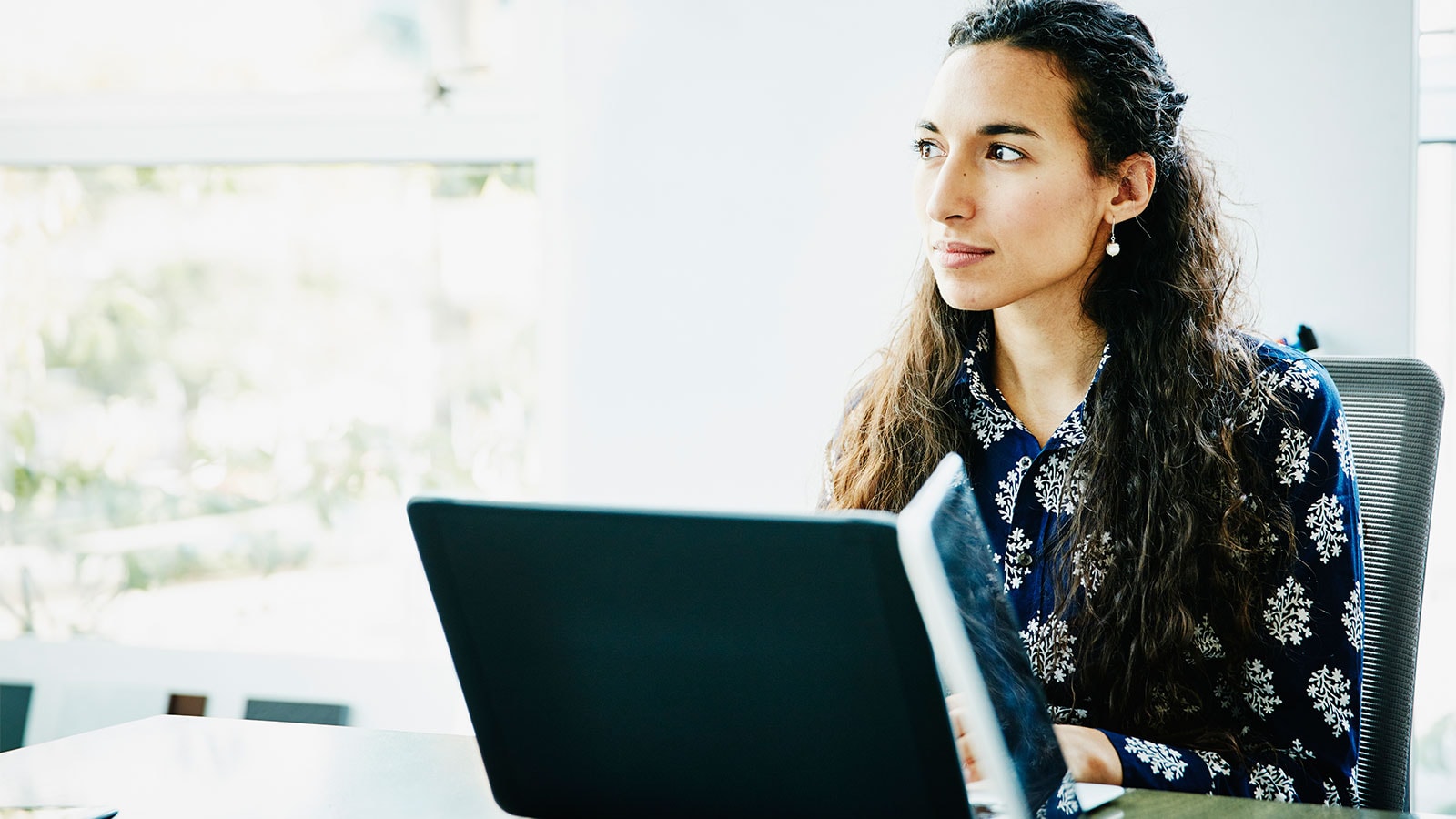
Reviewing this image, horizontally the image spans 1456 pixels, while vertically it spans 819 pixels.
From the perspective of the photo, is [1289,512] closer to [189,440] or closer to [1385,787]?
[1385,787]

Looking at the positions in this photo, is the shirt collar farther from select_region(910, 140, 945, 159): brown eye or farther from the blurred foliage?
the blurred foliage

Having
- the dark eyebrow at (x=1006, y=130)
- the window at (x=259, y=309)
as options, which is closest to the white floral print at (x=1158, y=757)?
the dark eyebrow at (x=1006, y=130)

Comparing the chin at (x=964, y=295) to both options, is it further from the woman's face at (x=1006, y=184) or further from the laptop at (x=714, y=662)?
the laptop at (x=714, y=662)

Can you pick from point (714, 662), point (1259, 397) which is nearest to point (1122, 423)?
point (1259, 397)

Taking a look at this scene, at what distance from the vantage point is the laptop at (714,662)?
60 cm

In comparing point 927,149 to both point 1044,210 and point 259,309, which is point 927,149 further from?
point 259,309

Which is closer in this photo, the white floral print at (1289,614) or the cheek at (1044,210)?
the white floral print at (1289,614)

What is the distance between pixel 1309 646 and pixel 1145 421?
271 millimetres

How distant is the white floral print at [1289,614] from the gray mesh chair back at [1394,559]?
2.5 inches

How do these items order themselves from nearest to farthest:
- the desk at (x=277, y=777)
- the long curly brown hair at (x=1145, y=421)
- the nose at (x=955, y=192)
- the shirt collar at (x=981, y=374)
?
the desk at (x=277, y=777) < the long curly brown hair at (x=1145, y=421) < the nose at (x=955, y=192) < the shirt collar at (x=981, y=374)

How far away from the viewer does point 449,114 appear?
2486 mm

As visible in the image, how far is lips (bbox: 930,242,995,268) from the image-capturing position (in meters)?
1.33

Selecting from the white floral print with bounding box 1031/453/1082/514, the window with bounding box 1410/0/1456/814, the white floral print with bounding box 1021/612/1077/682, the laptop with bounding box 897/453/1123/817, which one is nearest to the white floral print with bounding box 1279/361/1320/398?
the white floral print with bounding box 1031/453/1082/514

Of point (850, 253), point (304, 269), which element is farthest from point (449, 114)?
point (850, 253)
